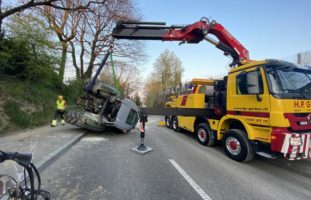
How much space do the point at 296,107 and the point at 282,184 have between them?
1.76m

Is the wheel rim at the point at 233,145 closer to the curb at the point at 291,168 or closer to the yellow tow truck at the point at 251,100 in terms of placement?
the yellow tow truck at the point at 251,100

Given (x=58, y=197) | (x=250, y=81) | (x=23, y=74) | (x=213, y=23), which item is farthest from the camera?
(x=23, y=74)

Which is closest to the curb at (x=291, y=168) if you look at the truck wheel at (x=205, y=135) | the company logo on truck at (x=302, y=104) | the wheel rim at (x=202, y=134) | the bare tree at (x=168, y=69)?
the company logo on truck at (x=302, y=104)

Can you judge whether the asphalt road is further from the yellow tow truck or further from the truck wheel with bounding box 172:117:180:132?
the truck wheel with bounding box 172:117:180:132

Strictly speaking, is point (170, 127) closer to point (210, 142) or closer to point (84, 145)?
point (210, 142)

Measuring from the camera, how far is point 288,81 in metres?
4.97

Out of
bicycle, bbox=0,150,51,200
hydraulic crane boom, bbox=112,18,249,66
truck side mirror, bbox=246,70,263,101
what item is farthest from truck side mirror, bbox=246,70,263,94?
bicycle, bbox=0,150,51,200

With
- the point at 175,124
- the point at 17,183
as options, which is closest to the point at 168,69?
the point at 175,124

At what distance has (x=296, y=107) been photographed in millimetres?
4711

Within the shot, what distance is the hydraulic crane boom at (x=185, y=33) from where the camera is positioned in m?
7.01

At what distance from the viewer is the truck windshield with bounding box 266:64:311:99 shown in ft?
15.6

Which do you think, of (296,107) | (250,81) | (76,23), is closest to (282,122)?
(296,107)

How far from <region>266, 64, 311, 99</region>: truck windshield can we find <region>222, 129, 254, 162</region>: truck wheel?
4.58 feet

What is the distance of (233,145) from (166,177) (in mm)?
2364
